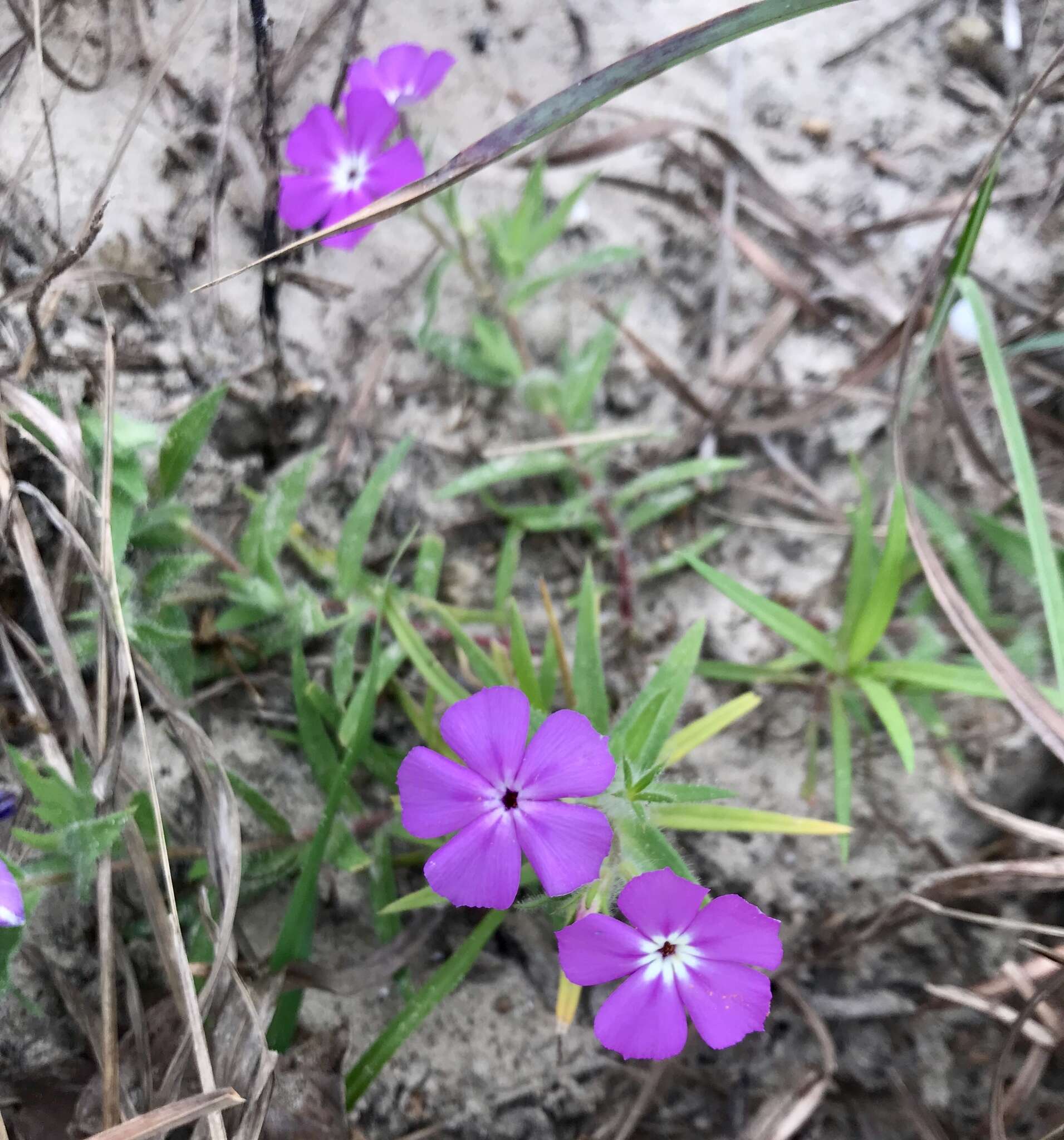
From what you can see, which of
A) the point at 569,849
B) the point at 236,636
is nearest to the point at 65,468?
the point at 236,636

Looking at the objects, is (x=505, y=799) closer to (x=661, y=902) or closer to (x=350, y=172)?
(x=661, y=902)

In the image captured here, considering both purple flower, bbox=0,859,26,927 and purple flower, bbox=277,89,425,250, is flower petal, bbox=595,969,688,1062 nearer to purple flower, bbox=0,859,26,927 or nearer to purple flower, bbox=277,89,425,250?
purple flower, bbox=0,859,26,927

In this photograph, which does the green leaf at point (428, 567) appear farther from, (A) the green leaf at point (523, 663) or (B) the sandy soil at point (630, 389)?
(A) the green leaf at point (523, 663)

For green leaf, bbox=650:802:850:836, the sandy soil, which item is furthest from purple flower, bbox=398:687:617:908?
the sandy soil

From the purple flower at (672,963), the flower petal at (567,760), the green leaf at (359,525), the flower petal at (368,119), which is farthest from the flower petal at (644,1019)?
the flower petal at (368,119)

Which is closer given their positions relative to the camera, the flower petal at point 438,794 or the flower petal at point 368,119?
the flower petal at point 438,794

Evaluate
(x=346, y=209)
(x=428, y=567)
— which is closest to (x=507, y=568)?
(x=428, y=567)
